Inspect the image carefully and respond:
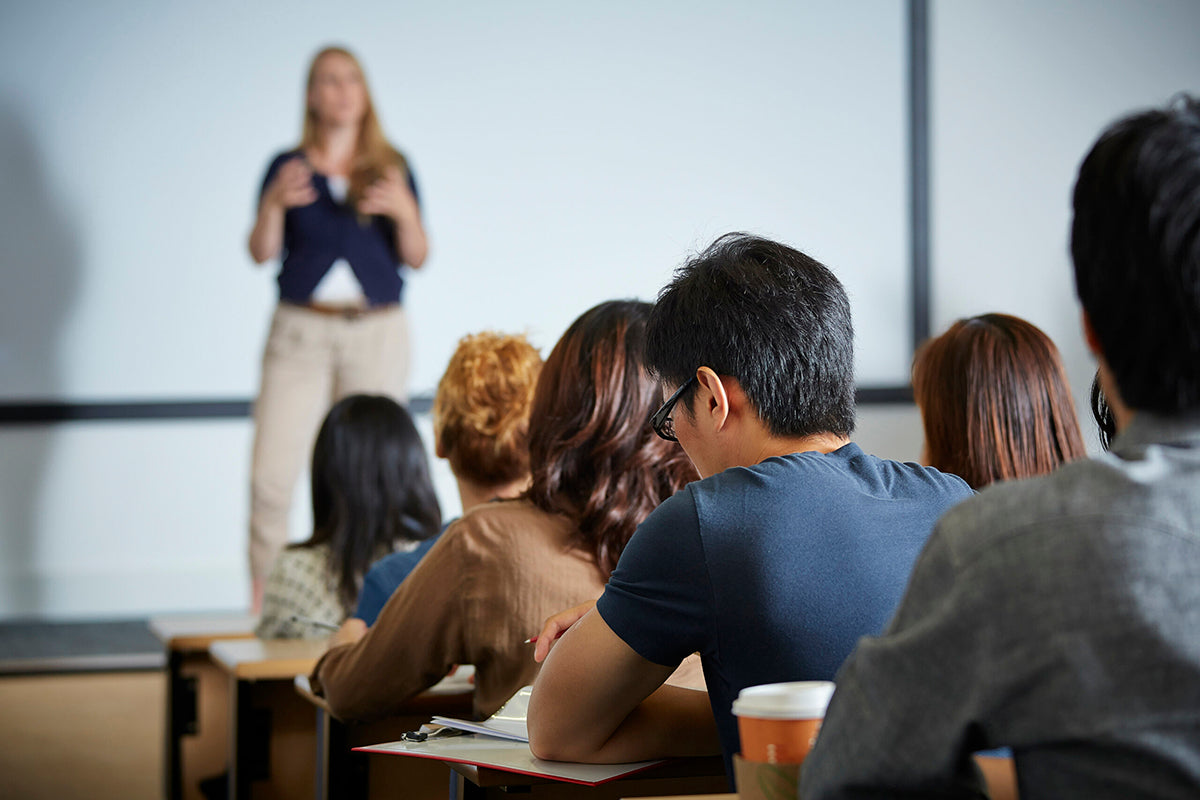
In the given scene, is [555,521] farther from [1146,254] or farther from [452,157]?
[452,157]

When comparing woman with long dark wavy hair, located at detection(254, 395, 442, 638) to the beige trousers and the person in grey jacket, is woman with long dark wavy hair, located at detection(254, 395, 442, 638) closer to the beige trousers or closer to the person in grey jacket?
the person in grey jacket

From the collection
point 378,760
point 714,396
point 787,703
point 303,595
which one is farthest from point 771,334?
point 303,595

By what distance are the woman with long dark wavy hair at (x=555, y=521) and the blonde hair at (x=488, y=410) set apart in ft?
0.80

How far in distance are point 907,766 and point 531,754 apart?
592 millimetres

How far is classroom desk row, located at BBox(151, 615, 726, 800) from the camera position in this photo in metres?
1.26

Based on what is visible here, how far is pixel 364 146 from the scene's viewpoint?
470 centimetres

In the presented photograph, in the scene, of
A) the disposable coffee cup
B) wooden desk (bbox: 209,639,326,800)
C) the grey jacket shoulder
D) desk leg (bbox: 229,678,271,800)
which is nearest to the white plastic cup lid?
the disposable coffee cup

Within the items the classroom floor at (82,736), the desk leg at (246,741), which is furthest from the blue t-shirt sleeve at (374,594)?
the classroom floor at (82,736)

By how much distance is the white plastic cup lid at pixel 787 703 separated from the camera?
0.75m

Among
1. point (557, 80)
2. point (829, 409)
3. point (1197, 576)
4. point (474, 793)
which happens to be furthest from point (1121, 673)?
point (557, 80)

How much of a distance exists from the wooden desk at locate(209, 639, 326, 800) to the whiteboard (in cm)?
274

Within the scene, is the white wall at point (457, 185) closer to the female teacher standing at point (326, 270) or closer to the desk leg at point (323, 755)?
the female teacher standing at point (326, 270)

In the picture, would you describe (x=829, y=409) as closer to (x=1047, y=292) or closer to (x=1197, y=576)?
(x=1197, y=576)

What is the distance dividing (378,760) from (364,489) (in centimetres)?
64
